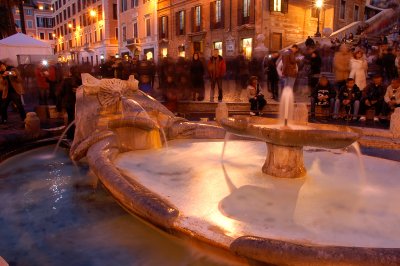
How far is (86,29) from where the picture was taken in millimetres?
51562

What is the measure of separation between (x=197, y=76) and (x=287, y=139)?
8203 millimetres

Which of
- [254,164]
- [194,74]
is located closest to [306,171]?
[254,164]

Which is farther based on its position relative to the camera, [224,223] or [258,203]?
[258,203]

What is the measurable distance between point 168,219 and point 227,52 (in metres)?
25.5

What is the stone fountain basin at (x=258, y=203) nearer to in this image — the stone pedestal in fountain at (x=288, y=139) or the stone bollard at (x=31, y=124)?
the stone pedestal in fountain at (x=288, y=139)

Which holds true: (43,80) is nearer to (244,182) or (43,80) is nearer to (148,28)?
(244,182)

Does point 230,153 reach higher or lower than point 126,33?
lower

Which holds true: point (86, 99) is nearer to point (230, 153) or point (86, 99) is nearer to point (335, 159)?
point (230, 153)

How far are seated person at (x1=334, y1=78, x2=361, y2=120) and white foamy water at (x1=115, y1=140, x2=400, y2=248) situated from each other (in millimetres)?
3712

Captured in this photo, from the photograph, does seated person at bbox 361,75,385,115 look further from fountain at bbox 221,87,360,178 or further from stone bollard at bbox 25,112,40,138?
stone bollard at bbox 25,112,40,138

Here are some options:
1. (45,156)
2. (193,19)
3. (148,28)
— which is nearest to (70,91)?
(45,156)

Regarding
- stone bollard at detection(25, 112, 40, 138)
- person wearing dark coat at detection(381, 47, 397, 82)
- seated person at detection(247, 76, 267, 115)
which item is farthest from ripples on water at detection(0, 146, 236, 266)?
person wearing dark coat at detection(381, 47, 397, 82)

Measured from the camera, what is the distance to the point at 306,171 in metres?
5.55

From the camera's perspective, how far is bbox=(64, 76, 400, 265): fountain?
11.1ft
